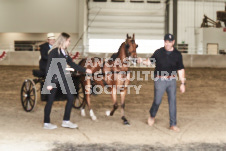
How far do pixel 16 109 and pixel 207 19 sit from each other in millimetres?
26229

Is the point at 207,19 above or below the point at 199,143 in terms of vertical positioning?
above

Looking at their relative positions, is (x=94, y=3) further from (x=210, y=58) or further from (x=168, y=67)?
(x=168, y=67)

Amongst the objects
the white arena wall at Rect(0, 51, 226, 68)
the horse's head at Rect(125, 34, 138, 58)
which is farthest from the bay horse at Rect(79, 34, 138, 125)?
the white arena wall at Rect(0, 51, 226, 68)

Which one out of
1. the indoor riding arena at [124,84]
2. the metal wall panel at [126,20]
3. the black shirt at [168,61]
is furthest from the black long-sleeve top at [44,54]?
the metal wall panel at [126,20]

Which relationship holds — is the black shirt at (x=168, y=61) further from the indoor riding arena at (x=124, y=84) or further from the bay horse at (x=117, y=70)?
the bay horse at (x=117, y=70)

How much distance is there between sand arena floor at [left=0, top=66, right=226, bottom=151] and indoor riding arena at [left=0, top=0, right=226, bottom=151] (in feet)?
0.06

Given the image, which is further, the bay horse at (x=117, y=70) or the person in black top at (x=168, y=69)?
the bay horse at (x=117, y=70)

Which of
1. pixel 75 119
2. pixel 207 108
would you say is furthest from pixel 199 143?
pixel 207 108

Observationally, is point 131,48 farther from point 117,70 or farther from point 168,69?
point 168,69

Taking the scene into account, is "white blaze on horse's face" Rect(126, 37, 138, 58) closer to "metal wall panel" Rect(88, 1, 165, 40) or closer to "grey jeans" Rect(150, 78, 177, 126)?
"grey jeans" Rect(150, 78, 177, 126)

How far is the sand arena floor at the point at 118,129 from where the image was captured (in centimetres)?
570

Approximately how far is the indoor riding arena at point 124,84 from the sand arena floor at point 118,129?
0.06 feet

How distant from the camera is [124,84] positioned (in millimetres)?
7219

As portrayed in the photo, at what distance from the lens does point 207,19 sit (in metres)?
31.9
